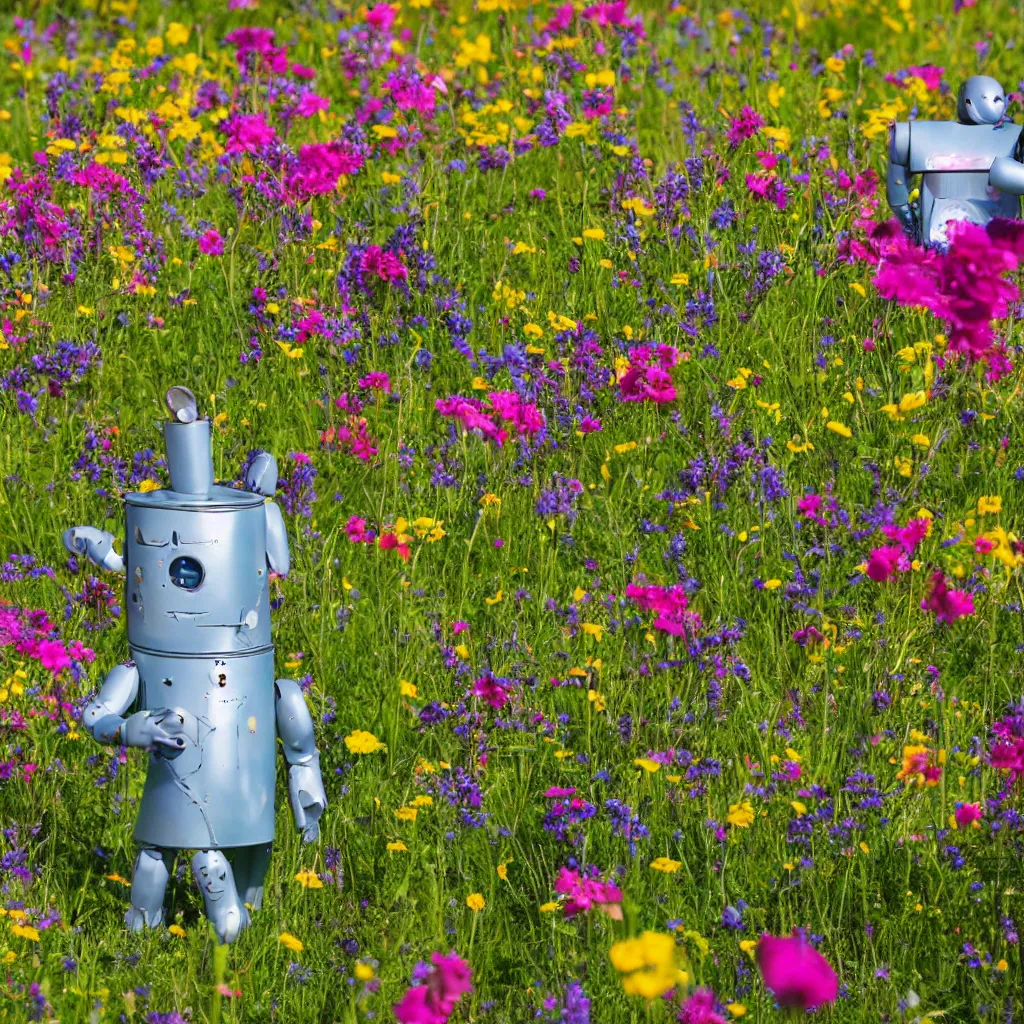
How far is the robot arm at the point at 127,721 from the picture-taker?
316 centimetres

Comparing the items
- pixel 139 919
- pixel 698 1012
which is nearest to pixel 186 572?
pixel 139 919

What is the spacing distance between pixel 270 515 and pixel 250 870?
30.5 inches

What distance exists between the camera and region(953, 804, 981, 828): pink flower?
3160mm

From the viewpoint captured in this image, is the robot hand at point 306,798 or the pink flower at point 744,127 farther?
the pink flower at point 744,127

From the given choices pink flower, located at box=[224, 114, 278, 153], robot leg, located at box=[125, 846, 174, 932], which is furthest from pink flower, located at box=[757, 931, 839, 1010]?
pink flower, located at box=[224, 114, 278, 153]

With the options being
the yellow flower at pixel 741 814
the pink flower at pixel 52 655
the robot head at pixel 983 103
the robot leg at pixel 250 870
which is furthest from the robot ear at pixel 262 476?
the robot head at pixel 983 103

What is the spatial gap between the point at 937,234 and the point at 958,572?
1790 millimetres

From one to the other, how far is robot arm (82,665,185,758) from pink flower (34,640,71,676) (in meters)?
0.46

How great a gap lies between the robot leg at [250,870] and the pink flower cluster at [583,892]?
0.70 meters

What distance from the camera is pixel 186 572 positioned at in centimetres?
325

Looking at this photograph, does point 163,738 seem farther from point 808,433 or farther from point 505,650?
point 808,433

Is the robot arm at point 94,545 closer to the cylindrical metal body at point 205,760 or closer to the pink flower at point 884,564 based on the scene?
the cylindrical metal body at point 205,760

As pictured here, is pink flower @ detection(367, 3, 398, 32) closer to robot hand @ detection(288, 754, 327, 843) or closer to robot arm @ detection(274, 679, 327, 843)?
robot arm @ detection(274, 679, 327, 843)

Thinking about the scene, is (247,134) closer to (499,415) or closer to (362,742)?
(499,415)
